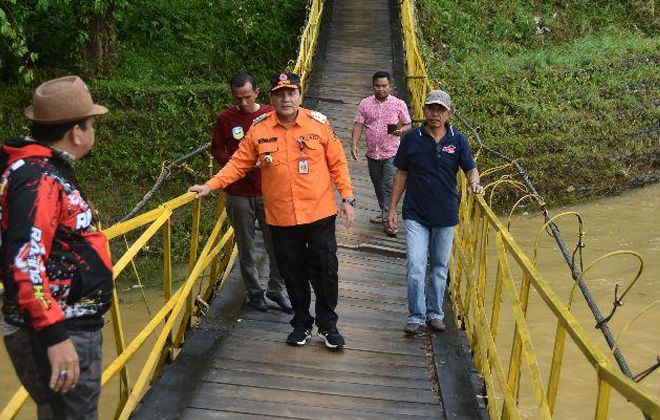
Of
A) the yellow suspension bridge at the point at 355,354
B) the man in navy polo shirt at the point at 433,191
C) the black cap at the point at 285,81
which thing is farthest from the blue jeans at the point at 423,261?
the black cap at the point at 285,81

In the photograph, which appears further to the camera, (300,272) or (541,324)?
(541,324)

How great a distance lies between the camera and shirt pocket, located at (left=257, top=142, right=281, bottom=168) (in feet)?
15.1

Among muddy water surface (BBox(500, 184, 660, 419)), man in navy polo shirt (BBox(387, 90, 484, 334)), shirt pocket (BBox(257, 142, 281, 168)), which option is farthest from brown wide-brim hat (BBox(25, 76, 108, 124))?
muddy water surface (BBox(500, 184, 660, 419))

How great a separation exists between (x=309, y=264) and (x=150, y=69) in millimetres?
11475

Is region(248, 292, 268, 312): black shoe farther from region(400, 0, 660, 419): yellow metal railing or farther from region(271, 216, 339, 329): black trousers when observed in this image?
region(400, 0, 660, 419): yellow metal railing

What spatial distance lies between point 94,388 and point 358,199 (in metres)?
6.07

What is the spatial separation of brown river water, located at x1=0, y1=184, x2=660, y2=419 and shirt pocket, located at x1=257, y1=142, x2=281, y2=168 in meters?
3.39

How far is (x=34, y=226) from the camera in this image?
2402mm

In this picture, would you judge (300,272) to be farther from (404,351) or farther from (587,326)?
(587,326)

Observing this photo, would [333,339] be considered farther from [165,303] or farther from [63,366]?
[63,366]

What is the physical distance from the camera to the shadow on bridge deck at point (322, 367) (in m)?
4.14

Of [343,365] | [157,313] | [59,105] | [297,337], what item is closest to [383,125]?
[297,337]

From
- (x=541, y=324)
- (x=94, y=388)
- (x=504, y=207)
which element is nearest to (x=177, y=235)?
(x=504, y=207)

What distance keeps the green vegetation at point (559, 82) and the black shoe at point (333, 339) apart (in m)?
7.94
